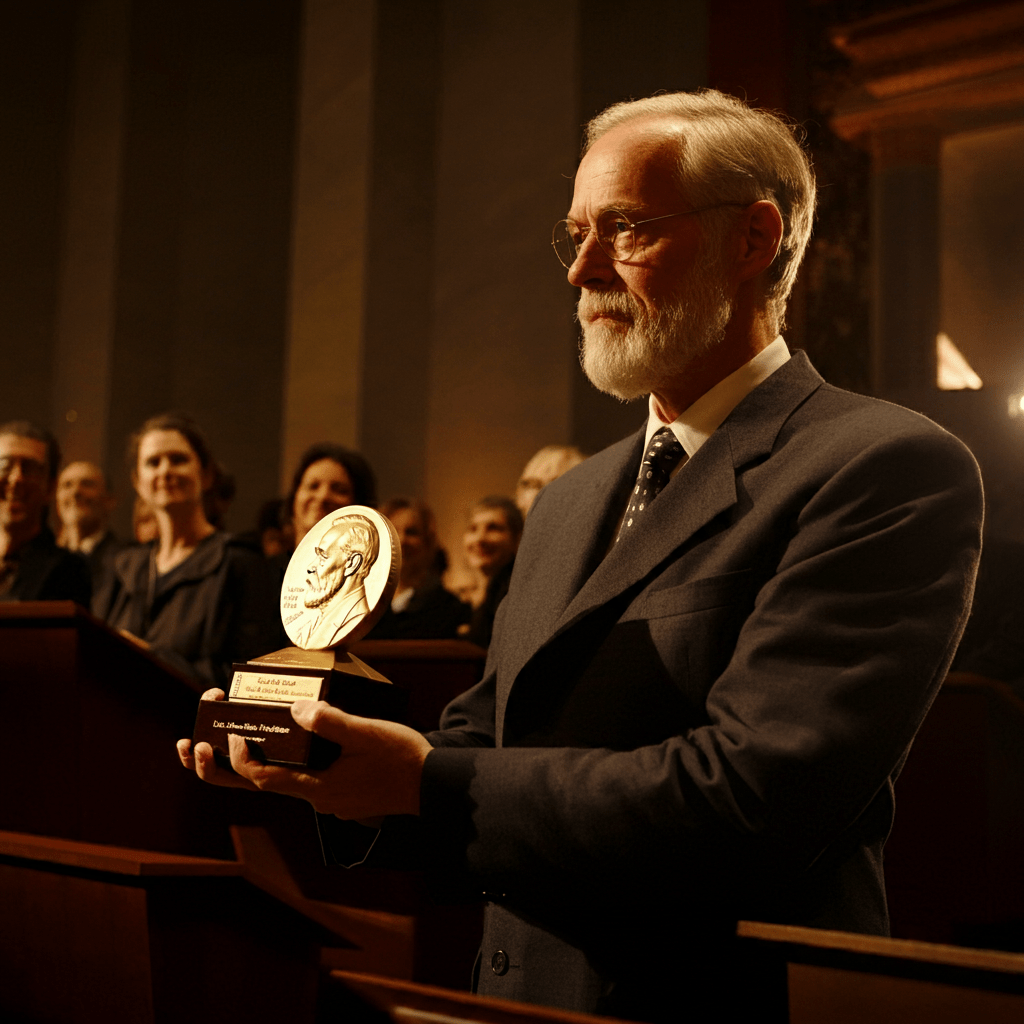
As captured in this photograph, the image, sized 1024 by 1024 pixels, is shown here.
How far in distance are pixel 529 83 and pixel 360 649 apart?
4.97 m

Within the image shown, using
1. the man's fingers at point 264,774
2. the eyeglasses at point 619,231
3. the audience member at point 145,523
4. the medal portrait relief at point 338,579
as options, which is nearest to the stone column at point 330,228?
the audience member at point 145,523

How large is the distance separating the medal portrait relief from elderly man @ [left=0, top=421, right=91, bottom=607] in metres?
1.78

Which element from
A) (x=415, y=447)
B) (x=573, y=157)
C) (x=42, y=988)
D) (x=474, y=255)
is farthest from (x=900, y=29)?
(x=42, y=988)

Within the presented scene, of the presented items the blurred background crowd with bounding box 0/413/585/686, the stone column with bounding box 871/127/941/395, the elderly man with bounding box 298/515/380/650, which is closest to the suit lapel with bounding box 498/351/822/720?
the elderly man with bounding box 298/515/380/650

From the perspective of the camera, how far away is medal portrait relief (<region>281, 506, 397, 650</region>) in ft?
4.58

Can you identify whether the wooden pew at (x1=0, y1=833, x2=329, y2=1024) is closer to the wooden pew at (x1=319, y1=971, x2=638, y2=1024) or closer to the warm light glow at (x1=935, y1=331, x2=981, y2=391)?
the wooden pew at (x1=319, y1=971, x2=638, y2=1024)

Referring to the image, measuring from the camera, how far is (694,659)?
46.9 inches

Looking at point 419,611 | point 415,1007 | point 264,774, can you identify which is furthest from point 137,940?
point 419,611

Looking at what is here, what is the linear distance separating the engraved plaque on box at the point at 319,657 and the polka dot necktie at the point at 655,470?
1.03 feet

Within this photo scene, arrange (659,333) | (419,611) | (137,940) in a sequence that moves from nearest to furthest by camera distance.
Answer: (659,333) → (137,940) → (419,611)

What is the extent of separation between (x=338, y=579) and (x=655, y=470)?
44 centimetres

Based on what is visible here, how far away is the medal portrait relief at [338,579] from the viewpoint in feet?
4.58

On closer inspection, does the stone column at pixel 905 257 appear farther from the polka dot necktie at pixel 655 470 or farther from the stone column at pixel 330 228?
the polka dot necktie at pixel 655 470

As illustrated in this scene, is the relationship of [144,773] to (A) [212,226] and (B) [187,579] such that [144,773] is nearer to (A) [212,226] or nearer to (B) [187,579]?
(B) [187,579]
